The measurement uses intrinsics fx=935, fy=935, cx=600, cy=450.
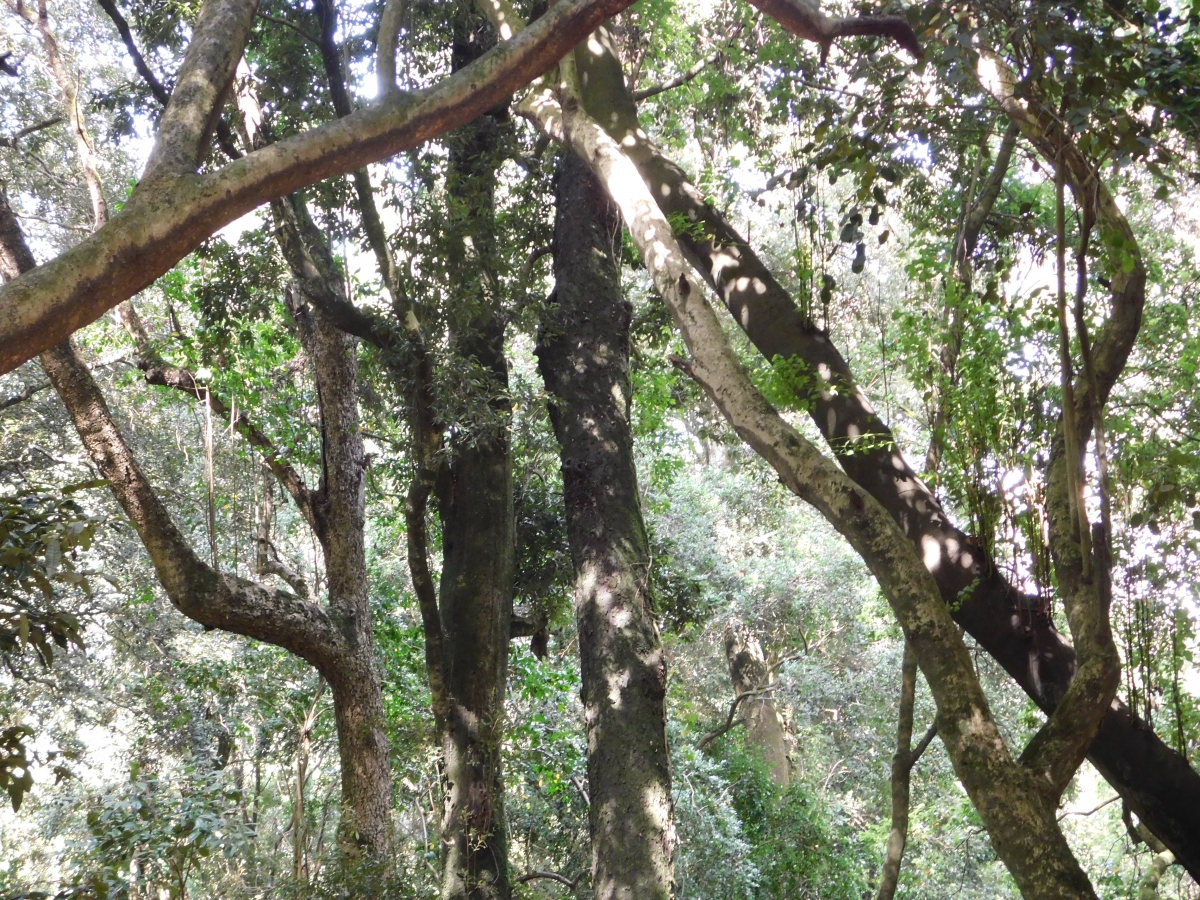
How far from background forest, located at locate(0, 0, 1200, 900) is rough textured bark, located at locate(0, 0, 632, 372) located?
0.28 feet

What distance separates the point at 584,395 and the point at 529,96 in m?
1.85

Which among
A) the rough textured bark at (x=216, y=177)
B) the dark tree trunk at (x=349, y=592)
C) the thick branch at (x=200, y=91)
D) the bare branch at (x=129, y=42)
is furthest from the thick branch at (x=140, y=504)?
the rough textured bark at (x=216, y=177)

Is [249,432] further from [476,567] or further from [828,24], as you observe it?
[828,24]

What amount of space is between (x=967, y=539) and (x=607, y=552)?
78.9 inches

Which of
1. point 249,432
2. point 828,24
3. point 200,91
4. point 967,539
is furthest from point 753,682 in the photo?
point 200,91

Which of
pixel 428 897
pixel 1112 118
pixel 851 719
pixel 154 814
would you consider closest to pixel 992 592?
pixel 1112 118

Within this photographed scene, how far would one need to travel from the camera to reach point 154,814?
4.77 m

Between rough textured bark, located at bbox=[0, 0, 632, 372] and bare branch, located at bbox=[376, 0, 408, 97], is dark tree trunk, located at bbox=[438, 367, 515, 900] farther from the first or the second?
rough textured bark, located at bbox=[0, 0, 632, 372]

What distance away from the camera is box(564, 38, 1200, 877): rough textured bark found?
3850 millimetres

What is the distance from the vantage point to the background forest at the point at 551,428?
3.63 metres

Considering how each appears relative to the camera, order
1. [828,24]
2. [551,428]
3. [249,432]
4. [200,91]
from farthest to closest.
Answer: [551,428] < [249,432] < [828,24] < [200,91]

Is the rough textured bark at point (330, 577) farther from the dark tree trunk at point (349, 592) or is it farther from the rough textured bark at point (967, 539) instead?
the rough textured bark at point (967, 539)

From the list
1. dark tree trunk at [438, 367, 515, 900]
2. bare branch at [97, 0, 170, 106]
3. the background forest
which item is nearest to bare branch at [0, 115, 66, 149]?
the background forest

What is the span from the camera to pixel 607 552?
539 cm
